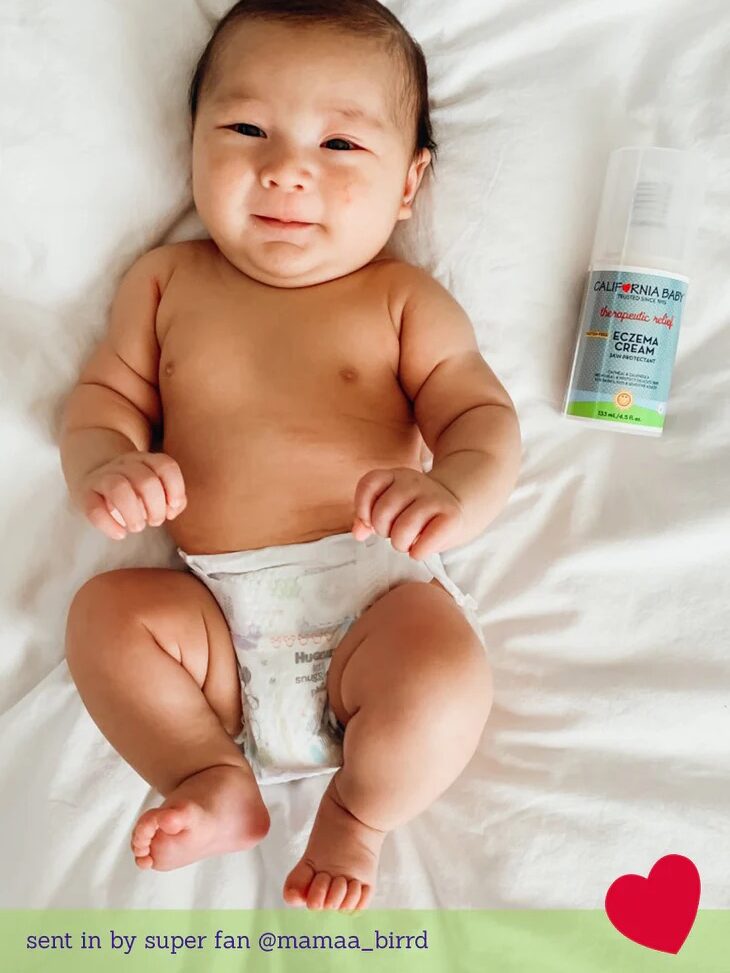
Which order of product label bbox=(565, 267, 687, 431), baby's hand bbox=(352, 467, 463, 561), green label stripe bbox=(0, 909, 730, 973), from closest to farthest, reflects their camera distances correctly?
baby's hand bbox=(352, 467, 463, 561) → green label stripe bbox=(0, 909, 730, 973) → product label bbox=(565, 267, 687, 431)

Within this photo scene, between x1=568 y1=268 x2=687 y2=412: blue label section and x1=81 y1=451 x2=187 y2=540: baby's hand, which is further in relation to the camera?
x1=568 y1=268 x2=687 y2=412: blue label section

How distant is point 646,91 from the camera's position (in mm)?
1194

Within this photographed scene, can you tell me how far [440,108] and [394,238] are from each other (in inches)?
6.5

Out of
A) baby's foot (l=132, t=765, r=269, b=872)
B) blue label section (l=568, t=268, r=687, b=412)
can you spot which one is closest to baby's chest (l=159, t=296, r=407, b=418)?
blue label section (l=568, t=268, r=687, b=412)

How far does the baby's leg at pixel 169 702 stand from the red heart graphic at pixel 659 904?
1.27 feet

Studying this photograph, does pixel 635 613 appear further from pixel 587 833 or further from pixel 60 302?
pixel 60 302

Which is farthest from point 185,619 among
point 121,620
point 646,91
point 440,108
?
point 646,91

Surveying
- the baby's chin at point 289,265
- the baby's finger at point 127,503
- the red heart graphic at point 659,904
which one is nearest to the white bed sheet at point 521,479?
the red heart graphic at point 659,904

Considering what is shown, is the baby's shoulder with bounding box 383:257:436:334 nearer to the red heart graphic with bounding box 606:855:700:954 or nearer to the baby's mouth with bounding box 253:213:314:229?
the baby's mouth with bounding box 253:213:314:229

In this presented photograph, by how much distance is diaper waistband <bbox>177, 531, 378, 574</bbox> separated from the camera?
3.56 feet

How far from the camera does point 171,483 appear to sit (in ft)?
3.12

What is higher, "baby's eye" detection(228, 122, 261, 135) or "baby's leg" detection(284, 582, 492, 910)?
"baby's eye" detection(228, 122, 261, 135)

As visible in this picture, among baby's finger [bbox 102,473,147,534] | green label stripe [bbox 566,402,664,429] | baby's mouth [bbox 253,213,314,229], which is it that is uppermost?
baby's mouth [bbox 253,213,314,229]

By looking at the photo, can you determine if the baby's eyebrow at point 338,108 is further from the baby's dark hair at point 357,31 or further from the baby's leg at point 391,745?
the baby's leg at point 391,745
